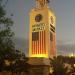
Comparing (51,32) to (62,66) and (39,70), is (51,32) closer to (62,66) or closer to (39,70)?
(39,70)

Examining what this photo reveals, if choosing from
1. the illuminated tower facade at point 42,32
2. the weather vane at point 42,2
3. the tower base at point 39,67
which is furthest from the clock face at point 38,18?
the tower base at point 39,67

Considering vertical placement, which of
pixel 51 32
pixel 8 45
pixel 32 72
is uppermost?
pixel 51 32

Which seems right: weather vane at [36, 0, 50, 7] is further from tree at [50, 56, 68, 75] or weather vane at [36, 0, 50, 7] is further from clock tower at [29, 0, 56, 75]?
tree at [50, 56, 68, 75]

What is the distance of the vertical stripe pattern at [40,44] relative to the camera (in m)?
82.0

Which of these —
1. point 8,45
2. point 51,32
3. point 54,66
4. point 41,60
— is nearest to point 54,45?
point 51,32

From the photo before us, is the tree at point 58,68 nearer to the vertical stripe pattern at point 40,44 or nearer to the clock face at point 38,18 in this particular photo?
the vertical stripe pattern at point 40,44

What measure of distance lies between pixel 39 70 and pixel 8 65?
14859 mm

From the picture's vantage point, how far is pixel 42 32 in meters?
83.6

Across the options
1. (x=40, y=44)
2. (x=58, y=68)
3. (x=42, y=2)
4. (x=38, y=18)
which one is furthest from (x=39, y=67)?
(x=42, y=2)

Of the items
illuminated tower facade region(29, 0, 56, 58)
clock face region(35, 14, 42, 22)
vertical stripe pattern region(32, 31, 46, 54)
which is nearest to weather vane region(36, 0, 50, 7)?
illuminated tower facade region(29, 0, 56, 58)

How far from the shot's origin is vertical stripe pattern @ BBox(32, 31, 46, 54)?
81981 mm

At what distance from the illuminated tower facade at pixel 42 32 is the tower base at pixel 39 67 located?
22.4 m

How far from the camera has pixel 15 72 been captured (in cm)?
4416

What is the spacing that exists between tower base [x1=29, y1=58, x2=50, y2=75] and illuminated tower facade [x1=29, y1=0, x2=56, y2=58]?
73.5 feet
